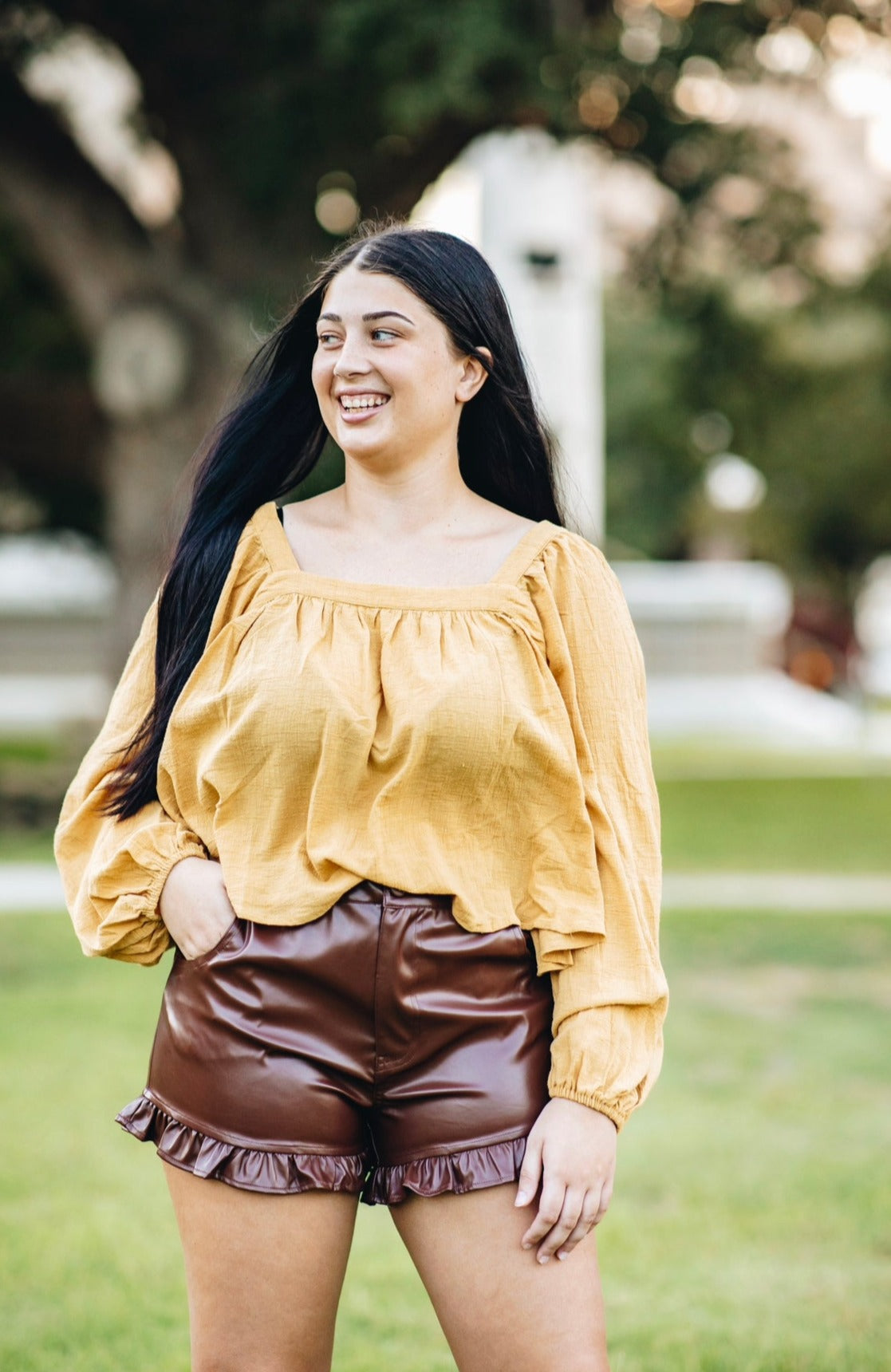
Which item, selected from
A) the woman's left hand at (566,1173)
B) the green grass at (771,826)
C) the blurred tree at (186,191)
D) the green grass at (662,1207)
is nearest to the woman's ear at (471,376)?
the woman's left hand at (566,1173)

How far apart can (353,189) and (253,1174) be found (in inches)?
392

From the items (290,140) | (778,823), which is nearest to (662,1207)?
(290,140)

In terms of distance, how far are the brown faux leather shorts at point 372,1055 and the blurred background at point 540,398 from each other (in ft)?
2.67

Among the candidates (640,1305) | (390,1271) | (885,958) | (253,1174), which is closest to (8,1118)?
(390,1271)

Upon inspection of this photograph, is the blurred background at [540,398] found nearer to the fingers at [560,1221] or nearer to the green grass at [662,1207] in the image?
the green grass at [662,1207]

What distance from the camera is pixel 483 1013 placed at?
212 centimetres

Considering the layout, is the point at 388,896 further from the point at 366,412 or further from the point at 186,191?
the point at 186,191

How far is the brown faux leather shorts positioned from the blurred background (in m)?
0.81

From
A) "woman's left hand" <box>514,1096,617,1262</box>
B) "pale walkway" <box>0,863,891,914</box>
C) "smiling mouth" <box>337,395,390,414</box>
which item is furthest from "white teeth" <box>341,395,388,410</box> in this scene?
"pale walkway" <box>0,863,891,914</box>

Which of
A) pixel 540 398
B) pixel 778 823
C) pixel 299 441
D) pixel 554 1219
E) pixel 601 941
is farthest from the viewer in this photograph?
pixel 778 823

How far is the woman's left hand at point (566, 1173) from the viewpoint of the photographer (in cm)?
205

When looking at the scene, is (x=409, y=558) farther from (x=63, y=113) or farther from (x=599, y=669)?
(x=63, y=113)

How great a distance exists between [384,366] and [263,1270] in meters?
1.25

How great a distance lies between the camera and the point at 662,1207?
4742 mm
